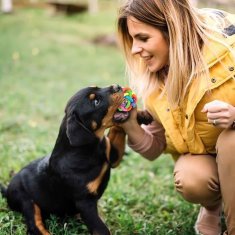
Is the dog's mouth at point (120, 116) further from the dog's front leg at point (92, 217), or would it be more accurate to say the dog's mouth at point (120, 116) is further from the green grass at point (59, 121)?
the green grass at point (59, 121)

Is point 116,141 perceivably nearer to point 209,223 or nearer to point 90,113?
point 90,113

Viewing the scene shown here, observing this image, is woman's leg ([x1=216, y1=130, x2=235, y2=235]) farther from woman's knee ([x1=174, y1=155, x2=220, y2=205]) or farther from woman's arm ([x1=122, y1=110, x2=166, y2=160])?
woman's arm ([x1=122, y1=110, x2=166, y2=160])

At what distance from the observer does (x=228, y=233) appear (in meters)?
3.16

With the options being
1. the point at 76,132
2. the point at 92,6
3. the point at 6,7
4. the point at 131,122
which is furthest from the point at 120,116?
the point at 92,6

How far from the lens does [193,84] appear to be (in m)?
3.28

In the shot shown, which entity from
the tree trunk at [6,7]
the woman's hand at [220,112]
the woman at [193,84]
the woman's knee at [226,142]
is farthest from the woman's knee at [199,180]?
the tree trunk at [6,7]

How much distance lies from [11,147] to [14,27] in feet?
37.0

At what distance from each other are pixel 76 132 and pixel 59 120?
3.58 m

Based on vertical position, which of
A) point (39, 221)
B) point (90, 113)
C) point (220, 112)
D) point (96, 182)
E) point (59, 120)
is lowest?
point (59, 120)

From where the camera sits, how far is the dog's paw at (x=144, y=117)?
3.85 metres

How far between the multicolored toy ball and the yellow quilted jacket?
5.2 inches

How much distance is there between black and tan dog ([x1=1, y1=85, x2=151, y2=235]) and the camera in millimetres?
3375

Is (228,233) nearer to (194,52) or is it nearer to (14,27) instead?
(194,52)

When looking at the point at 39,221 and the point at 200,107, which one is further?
the point at 39,221
